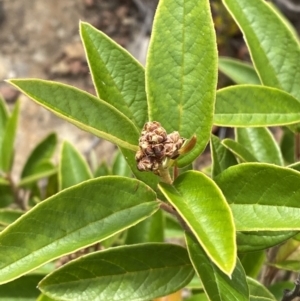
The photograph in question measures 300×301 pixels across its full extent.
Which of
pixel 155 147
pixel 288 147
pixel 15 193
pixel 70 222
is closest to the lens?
pixel 155 147

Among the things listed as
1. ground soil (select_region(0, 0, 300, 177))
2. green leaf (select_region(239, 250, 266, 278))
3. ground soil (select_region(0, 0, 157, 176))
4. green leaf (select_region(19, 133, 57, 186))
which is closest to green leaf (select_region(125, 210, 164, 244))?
green leaf (select_region(239, 250, 266, 278))

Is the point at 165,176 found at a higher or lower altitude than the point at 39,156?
higher

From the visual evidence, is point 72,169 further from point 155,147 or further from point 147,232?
A: point 155,147

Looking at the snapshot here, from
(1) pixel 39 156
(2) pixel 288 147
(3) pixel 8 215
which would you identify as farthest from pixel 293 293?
(1) pixel 39 156

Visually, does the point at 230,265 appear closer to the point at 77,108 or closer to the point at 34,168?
the point at 77,108

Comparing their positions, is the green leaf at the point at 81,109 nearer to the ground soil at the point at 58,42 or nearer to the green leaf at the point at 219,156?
the green leaf at the point at 219,156
